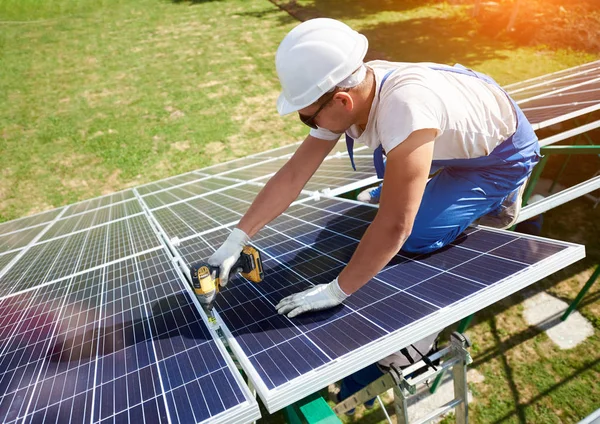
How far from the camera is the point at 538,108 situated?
647 cm

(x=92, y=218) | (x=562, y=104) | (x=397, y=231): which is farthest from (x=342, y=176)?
(x=92, y=218)

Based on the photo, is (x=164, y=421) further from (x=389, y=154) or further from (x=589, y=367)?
(x=589, y=367)

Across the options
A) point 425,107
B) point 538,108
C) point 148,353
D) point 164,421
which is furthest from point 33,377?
point 538,108

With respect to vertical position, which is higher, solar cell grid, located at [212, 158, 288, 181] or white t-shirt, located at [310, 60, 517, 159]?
white t-shirt, located at [310, 60, 517, 159]

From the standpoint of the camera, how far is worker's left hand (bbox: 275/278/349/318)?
240cm

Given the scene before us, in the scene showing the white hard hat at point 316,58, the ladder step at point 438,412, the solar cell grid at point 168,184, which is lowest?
the solar cell grid at point 168,184

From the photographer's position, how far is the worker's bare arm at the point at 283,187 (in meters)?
3.21

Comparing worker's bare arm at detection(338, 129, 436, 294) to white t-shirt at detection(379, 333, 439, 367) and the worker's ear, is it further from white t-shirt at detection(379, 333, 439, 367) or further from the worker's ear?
white t-shirt at detection(379, 333, 439, 367)

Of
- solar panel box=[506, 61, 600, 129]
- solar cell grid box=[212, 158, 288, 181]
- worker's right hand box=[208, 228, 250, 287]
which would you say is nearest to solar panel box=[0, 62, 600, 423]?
worker's right hand box=[208, 228, 250, 287]

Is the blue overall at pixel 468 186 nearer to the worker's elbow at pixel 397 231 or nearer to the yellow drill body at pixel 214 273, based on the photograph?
the worker's elbow at pixel 397 231

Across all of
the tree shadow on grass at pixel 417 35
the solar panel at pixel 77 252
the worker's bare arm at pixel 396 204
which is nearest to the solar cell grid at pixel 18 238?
the solar panel at pixel 77 252

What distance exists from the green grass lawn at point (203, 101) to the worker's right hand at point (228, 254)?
313 cm

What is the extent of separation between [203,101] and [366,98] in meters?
16.5

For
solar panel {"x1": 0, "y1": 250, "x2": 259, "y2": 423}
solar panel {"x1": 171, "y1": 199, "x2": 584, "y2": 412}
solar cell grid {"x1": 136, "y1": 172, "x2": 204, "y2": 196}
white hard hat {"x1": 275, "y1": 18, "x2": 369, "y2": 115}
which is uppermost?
white hard hat {"x1": 275, "y1": 18, "x2": 369, "y2": 115}
